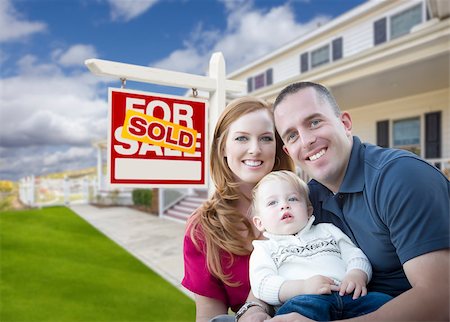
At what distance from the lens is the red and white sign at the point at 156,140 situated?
6.70 feet

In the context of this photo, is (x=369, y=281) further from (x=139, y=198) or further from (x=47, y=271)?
(x=139, y=198)

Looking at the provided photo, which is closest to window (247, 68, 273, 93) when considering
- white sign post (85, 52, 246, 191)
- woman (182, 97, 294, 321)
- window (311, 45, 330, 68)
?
window (311, 45, 330, 68)

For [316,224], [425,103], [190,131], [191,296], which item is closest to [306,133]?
[316,224]

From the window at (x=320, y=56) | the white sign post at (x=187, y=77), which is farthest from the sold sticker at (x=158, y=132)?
the window at (x=320, y=56)

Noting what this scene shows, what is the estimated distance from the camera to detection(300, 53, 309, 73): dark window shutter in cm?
1260

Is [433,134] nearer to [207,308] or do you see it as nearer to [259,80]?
[259,80]

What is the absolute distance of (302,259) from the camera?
145cm

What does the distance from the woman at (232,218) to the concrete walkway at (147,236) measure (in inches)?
140

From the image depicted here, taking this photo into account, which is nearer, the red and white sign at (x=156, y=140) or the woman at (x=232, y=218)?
the woman at (x=232, y=218)

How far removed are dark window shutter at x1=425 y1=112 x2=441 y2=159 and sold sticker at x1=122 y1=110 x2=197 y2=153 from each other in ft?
24.7

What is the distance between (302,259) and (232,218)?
41 cm

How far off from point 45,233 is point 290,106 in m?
9.05

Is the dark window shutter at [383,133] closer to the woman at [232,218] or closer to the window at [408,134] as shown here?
the window at [408,134]

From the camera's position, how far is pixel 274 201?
1.51 metres
